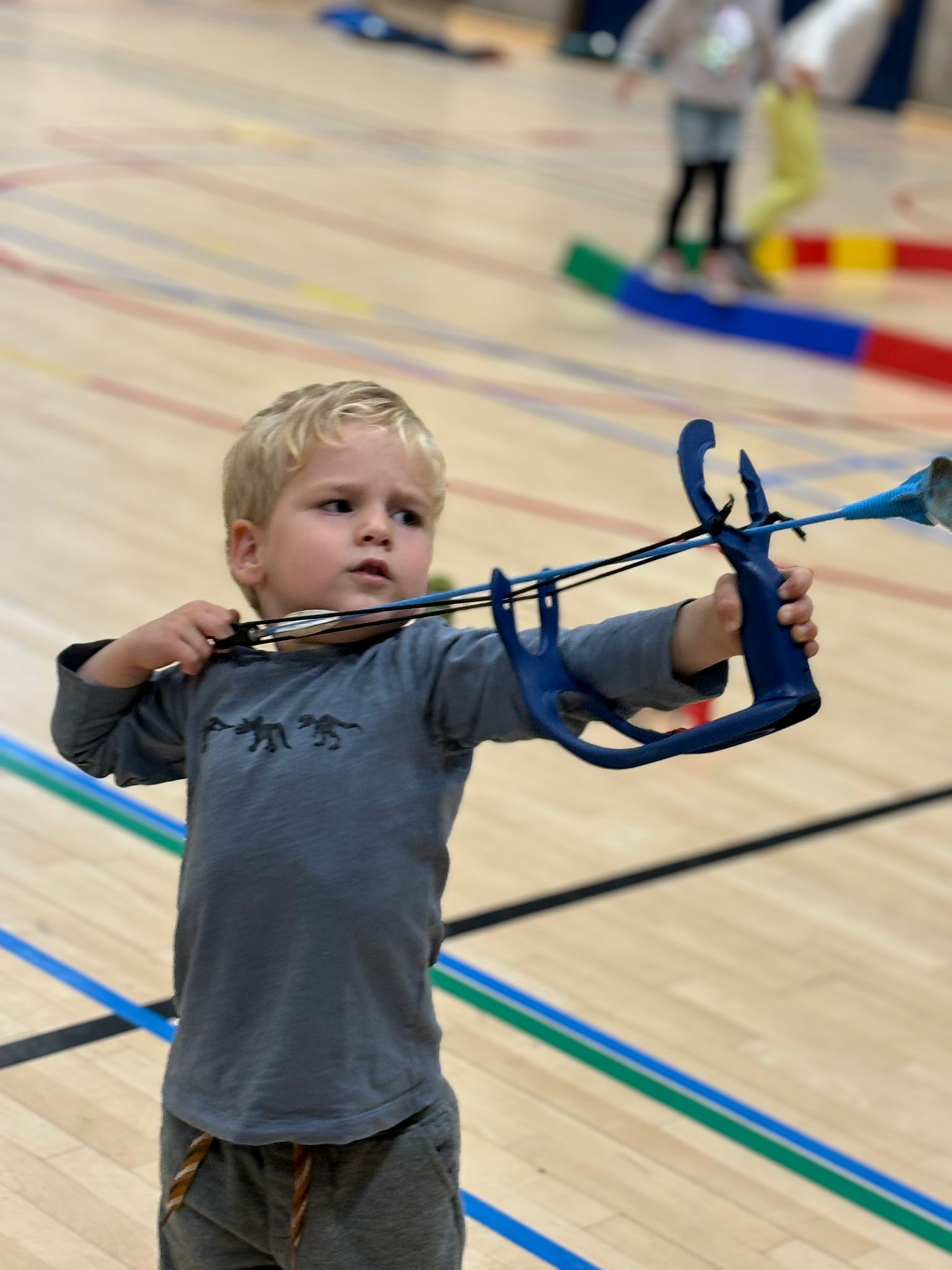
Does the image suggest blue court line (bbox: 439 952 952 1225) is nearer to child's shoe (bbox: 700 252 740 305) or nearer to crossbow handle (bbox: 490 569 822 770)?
crossbow handle (bbox: 490 569 822 770)

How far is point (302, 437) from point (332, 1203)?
1.83ft

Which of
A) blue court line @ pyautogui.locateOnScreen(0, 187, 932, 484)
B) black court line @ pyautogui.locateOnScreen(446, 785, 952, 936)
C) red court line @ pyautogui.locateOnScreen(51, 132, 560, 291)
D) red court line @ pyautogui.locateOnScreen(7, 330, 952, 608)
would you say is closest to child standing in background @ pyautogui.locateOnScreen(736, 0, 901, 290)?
red court line @ pyautogui.locateOnScreen(51, 132, 560, 291)

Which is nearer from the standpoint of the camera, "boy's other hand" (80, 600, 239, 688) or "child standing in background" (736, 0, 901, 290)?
"boy's other hand" (80, 600, 239, 688)

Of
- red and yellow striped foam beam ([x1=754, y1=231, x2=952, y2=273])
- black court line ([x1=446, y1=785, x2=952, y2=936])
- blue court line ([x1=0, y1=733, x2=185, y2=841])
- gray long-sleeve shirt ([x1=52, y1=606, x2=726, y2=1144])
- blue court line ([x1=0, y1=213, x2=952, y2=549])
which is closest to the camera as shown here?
gray long-sleeve shirt ([x1=52, y1=606, x2=726, y2=1144])

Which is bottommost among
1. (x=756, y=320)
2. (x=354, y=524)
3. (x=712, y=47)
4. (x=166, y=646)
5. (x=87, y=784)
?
(x=87, y=784)

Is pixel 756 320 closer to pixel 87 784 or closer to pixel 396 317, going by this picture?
pixel 396 317

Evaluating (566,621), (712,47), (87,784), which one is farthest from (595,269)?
(87,784)

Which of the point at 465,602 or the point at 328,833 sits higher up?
the point at 465,602

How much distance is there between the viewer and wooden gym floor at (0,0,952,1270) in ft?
7.06

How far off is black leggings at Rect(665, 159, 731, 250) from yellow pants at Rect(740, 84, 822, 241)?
19.1 inches

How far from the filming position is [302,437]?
149 centimetres

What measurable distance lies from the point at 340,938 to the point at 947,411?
17.2 ft

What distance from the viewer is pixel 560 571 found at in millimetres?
1437

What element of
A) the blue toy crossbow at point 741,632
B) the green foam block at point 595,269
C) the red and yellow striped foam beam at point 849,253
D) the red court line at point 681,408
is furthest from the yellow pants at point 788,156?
the blue toy crossbow at point 741,632
